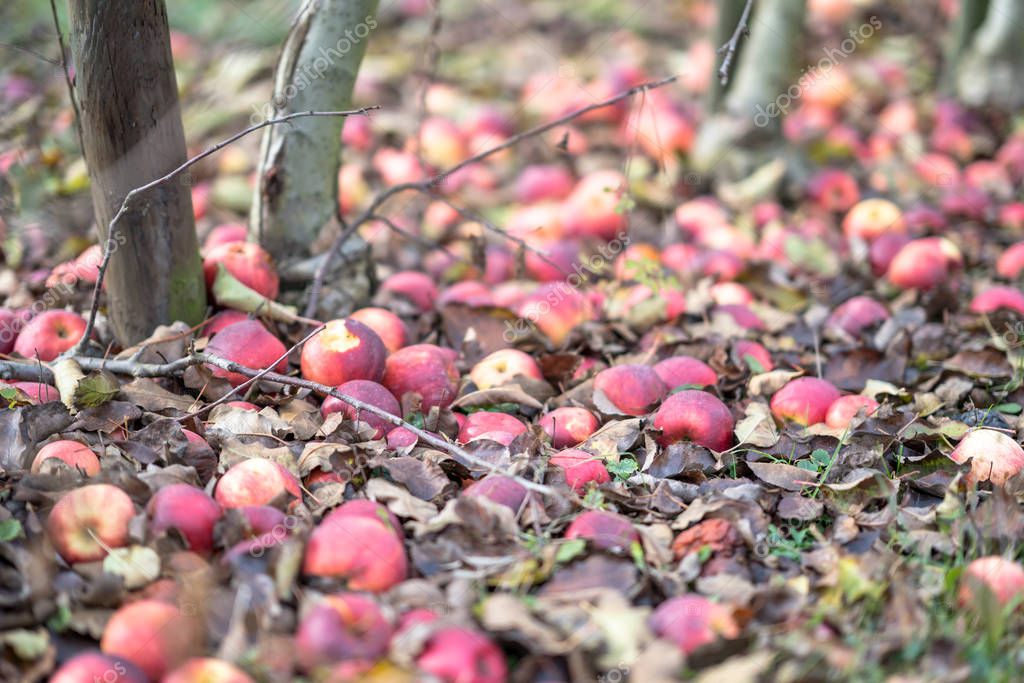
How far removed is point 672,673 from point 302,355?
170cm

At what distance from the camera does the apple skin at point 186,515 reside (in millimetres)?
2213

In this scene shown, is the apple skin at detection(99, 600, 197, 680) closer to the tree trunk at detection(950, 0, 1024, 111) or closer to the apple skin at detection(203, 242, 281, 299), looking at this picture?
the apple skin at detection(203, 242, 281, 299)

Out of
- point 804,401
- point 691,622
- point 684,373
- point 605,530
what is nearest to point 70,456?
point 605,530

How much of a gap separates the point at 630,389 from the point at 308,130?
1.54 m

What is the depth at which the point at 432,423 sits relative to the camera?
9.62 feet

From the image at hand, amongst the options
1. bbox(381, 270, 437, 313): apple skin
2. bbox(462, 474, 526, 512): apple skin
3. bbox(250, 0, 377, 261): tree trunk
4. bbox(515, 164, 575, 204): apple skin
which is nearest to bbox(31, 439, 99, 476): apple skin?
bbox(462, 474, 526, 512): apple skin

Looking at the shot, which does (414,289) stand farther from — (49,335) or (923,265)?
(923,265)

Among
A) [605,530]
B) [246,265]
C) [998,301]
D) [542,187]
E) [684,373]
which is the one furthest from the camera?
[542,187]

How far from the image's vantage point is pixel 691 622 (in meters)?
1.98

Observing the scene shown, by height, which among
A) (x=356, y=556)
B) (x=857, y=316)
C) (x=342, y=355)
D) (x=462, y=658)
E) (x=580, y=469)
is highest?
(x=342, y=355)

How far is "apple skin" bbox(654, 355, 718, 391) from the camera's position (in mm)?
3268

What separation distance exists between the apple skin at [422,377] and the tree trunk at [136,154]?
28.4 inches

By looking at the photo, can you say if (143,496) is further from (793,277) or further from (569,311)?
(793,277)

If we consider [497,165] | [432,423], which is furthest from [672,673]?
[497,165]
